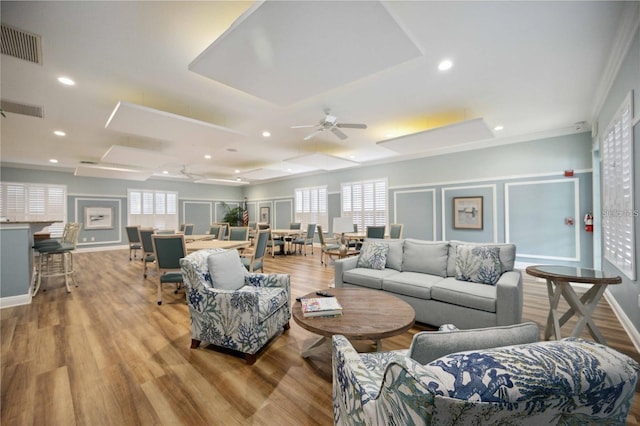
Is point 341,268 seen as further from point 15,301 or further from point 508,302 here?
point 15,301

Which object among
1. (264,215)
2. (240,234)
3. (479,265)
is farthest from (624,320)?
(264,215)

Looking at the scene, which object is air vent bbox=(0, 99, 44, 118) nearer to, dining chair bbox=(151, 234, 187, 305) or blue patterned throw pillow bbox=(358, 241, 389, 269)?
dining chair bbox=(151, 234, 187, 305)

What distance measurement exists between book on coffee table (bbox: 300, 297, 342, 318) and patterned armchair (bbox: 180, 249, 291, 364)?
0.43 metres

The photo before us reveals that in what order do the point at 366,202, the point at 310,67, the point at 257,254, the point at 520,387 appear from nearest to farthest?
the point at 520,387
the point at 310,67
the point at 257,254
the point at 366,202

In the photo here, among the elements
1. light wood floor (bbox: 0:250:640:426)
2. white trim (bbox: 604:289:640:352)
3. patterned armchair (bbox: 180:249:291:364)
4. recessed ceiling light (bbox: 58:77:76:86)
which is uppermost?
recessed ceiling light (bbox: 58:77:76:86)

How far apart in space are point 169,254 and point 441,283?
11.2ft

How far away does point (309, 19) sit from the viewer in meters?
1.91

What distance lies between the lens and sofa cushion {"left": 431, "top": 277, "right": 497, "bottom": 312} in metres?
2.45

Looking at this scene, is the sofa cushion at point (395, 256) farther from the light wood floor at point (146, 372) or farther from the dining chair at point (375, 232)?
the dining chair at point (375, 232)

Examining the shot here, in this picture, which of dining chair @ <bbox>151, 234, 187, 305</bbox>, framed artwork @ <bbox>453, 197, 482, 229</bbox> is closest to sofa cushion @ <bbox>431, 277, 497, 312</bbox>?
dining chair @ <bbox>151, 234, 187, 305</bbox>

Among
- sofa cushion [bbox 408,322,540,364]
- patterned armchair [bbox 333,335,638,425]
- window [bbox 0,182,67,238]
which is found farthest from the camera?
window [bbox 0,182,67,238]

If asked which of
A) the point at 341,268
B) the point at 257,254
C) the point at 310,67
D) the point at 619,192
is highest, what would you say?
the point at 310,67

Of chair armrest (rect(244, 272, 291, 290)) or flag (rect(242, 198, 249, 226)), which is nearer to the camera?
chair armrest (rect(244, 272, 291, 290))

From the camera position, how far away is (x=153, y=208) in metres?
10.3
